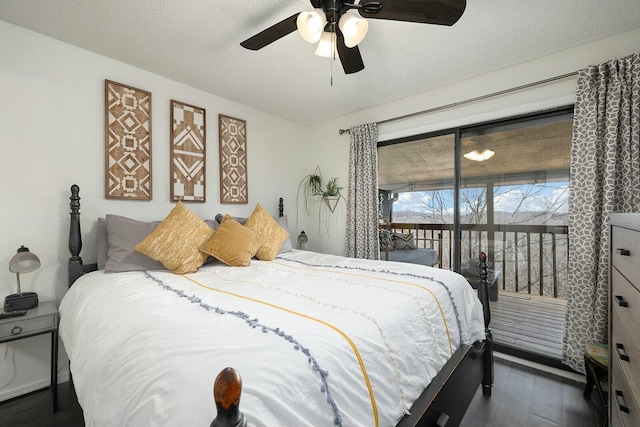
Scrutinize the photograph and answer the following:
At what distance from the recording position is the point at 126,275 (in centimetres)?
190

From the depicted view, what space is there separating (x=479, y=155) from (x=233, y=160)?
264 centimetres

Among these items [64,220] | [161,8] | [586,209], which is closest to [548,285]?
[586,209]

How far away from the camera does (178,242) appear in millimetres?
2162

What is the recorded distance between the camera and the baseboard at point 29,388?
76.0 inches

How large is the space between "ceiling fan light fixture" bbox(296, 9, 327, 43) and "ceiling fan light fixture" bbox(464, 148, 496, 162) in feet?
6.73

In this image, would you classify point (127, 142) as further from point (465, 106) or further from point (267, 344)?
point (465, 106)

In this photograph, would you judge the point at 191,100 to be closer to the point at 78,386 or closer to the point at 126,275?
the point at 126,275

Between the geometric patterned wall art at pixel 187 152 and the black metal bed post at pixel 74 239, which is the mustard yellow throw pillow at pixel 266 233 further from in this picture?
the black metal bed post at pixel 74 239

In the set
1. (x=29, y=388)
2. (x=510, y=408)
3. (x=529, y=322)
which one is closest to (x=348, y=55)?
(x=510, y=408)

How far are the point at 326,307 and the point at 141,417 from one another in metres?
0.72

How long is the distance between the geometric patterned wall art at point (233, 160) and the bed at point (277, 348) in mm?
1480

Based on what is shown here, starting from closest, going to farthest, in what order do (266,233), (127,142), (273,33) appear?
(273,33) < (127,142) < (266,233)

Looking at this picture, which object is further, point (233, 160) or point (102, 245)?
point (233, 160)

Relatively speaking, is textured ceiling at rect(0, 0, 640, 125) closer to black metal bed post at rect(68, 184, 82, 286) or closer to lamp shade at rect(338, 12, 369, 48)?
lamp shade at rect(338, 12, 369, 48)
